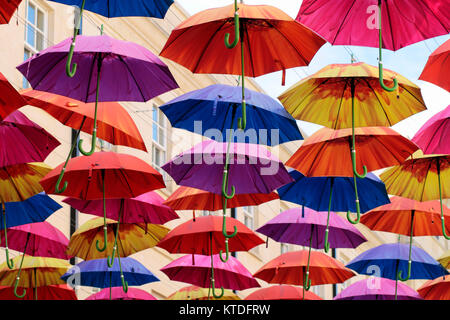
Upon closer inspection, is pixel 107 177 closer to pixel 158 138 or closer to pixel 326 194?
pixel 326 194

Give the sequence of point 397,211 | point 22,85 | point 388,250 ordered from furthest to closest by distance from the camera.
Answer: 1. point 22,85
2. point 388,250
3. point 397,211

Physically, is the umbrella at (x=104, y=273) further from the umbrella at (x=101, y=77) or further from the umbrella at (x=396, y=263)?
the umbrella at (x=101, y=77)

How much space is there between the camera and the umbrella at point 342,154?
11398 mm

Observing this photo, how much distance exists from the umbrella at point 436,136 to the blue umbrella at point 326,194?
1.62m

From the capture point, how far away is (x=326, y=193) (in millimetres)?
12797

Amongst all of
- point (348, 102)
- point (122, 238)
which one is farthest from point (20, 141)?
point (348, 102)

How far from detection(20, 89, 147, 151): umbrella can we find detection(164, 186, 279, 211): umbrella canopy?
1.68m

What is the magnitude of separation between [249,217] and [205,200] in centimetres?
1305

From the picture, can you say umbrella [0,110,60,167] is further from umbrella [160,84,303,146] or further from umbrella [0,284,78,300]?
umbrella [0,284,78,300]

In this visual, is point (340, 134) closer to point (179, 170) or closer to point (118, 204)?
point (179, 170)

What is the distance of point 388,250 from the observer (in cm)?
1508

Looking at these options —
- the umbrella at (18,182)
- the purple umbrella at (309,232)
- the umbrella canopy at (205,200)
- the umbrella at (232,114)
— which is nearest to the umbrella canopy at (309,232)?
the purple umbrella at (309,232)

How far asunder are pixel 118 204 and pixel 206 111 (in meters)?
2.18
